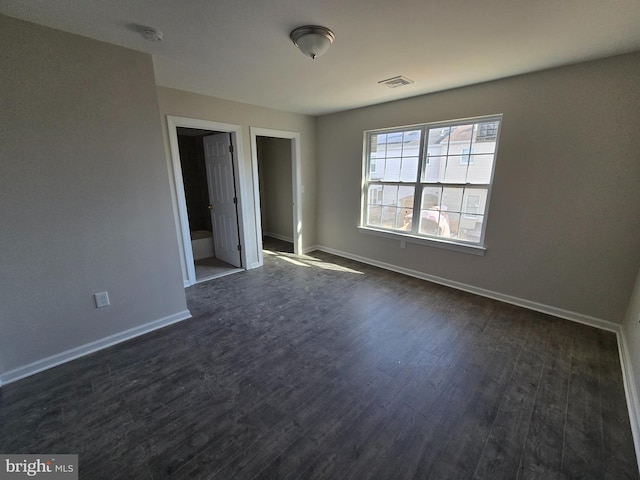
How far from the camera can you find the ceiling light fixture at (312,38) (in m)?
1.71

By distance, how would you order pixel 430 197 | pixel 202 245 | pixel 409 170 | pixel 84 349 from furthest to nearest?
1. pixel 202 245
2. pixel 409 170
3. pixel 430 197
4. pixel 84 349

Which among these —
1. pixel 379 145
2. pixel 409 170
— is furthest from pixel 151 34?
pixel 409 170

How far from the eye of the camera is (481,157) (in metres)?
2.99

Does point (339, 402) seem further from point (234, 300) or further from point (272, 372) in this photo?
point (234, 300)

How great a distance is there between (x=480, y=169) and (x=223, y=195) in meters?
3.50

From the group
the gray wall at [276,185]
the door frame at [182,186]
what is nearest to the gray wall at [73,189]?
the door frame at [182,186]

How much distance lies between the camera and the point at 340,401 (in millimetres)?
1729

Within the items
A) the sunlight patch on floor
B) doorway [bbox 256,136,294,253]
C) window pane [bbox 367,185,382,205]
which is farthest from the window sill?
doorway [bbox 256,136,294,253]

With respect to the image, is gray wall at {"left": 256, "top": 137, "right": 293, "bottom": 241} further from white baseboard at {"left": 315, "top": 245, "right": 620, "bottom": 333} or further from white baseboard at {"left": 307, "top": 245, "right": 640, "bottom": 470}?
white baseboard at {"left": 315, "top": 245, "right": 620, "bottom": 333}

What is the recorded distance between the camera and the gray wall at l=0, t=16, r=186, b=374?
173 centimetres

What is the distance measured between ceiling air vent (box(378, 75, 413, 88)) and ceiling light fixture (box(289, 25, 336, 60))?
3.57ft

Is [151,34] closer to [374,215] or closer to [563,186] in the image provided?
[374,215]

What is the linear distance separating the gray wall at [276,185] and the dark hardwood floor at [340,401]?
3.24 meters

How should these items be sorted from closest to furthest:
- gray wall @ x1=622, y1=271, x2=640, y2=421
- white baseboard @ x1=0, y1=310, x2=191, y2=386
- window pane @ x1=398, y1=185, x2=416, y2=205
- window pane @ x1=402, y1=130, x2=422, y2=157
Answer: gray wall @ x1=622, y1=271, x2=640, y2=421, white baseboard @ x1=0, y1=310, x2=191, y2=386, window pane @ x1=402, y1=130, x2=422, y2=157, window pane @ x1=398, y1=185, x2=416, y2=205
